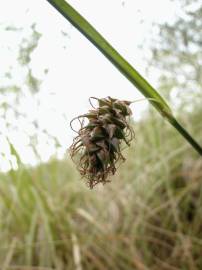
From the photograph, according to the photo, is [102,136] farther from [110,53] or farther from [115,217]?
[115,217]

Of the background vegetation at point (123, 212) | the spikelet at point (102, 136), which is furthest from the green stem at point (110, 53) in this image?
the background vegetation at point (123, 212)

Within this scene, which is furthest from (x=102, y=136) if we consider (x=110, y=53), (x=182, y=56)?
(x=182, y=56)

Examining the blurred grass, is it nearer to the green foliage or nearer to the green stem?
the green foliage

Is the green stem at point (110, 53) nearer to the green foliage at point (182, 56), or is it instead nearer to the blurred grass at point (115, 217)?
the green foliage at point (182, 56)

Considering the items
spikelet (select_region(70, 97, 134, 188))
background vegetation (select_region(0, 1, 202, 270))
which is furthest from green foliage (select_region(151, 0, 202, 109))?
spikelet (select_region(70, 97, 134, 188))

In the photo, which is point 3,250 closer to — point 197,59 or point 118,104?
point 197,59

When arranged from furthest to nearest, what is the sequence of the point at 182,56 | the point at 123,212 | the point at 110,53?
1. the point at 123,212
2. the point at 182,56
3. the point at 110,53
